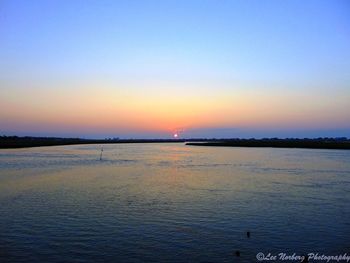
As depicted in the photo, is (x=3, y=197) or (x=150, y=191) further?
(x=150, y=191)

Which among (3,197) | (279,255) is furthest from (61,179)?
(279,255)

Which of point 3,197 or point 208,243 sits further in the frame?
point 3,197

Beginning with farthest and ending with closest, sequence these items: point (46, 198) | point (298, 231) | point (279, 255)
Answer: point (46, 198), point (298, 231), point (279, 255)

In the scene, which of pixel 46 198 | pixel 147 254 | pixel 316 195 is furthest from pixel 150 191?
pixel 147 254

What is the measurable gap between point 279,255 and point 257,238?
178cm

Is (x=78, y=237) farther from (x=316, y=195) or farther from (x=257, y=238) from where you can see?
(x=316, y=195)

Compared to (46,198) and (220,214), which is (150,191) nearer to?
(46,198)

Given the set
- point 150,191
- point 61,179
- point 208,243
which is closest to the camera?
point 208,243

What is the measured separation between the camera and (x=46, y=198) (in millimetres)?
22344

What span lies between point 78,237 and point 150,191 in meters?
11.5

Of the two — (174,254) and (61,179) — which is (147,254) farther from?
(61,179)

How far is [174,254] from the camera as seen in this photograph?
481 inches

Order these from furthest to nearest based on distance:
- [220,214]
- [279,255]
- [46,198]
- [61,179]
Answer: [61,179] → [46,198] → [220,214] → [279,255]

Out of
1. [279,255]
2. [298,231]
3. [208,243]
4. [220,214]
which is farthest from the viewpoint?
[220,214]
